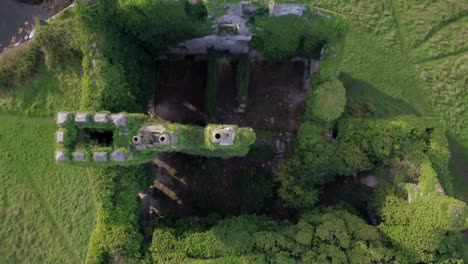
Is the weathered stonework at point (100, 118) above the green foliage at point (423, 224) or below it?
above

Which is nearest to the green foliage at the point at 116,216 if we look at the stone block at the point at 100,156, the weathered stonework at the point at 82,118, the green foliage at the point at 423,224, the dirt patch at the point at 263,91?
the stone block at the point at 100,156

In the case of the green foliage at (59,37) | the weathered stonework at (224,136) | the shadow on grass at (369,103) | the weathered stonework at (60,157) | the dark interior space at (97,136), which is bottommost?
the weathered stonework at (60,157)

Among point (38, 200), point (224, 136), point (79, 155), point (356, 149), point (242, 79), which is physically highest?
point (242, 79)

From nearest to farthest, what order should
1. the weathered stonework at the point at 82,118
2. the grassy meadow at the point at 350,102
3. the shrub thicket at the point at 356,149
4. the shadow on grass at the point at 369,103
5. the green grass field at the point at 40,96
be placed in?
the weathered stonework at the point at 82,118 → the shrub thicket at the point at 356,149 → the grassy meadow at the point at 350,102 → the shadow on grass at the point at 369,103 → the green grass field at the point at 40,96

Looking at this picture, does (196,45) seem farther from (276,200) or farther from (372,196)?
(372,196)

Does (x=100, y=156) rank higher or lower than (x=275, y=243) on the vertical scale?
higher

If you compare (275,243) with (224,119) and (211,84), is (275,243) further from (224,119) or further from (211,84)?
(211,84)

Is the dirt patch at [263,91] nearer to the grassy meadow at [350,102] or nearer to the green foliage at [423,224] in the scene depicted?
the grassy meadow at [350,102]

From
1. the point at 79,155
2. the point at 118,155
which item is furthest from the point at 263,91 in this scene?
the point at 79,155
